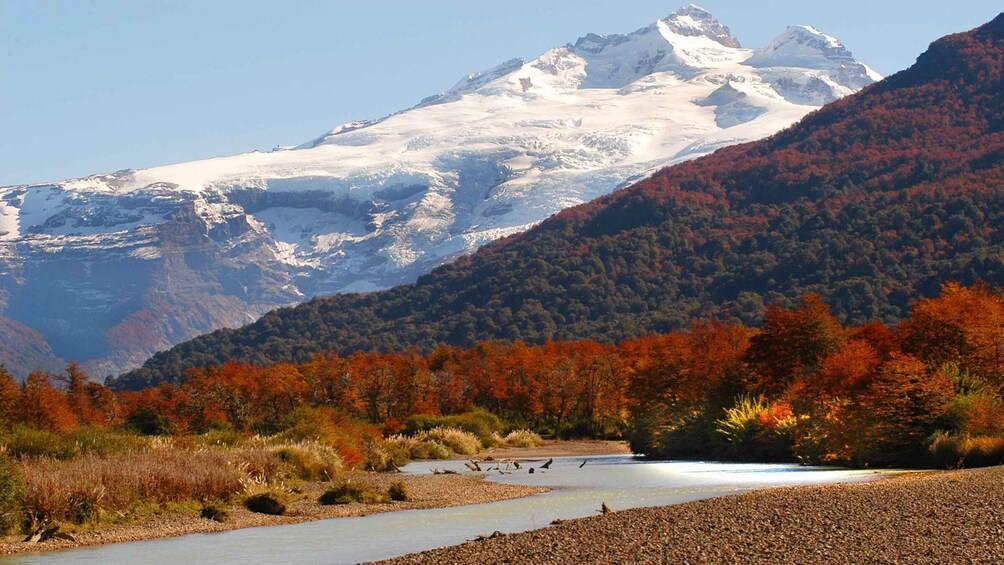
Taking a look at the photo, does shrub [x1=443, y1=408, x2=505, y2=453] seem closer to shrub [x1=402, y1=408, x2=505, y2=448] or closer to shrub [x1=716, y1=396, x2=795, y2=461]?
shrub [x1=402, y1=408, x2=505, y2=448]

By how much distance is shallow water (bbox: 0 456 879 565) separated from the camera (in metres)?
24.7

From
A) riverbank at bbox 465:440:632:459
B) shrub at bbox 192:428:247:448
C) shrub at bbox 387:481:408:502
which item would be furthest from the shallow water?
riverbank at bbox 465:440:632:459

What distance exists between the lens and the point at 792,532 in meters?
22.4

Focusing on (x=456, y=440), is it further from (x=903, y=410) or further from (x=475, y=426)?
(x=903, y=410)

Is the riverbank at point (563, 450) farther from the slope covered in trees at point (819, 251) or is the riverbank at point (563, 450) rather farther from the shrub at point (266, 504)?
the slope covered in trees at point (819, 251)

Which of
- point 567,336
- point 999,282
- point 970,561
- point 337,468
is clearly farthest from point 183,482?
point 567,336

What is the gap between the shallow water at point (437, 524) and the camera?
24703mm

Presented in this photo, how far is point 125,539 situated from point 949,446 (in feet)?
75.5

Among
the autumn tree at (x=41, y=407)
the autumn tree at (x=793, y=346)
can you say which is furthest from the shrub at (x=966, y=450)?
the autumn tree at (x=41, y=407)

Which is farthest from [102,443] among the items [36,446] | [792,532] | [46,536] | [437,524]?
[792,532]

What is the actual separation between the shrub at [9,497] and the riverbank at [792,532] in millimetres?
9140

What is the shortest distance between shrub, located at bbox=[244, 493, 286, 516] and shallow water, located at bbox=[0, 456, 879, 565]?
1679mm

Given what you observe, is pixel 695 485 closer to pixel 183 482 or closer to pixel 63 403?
pixel 183 482

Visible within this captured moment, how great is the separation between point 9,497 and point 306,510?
26.8 feet
